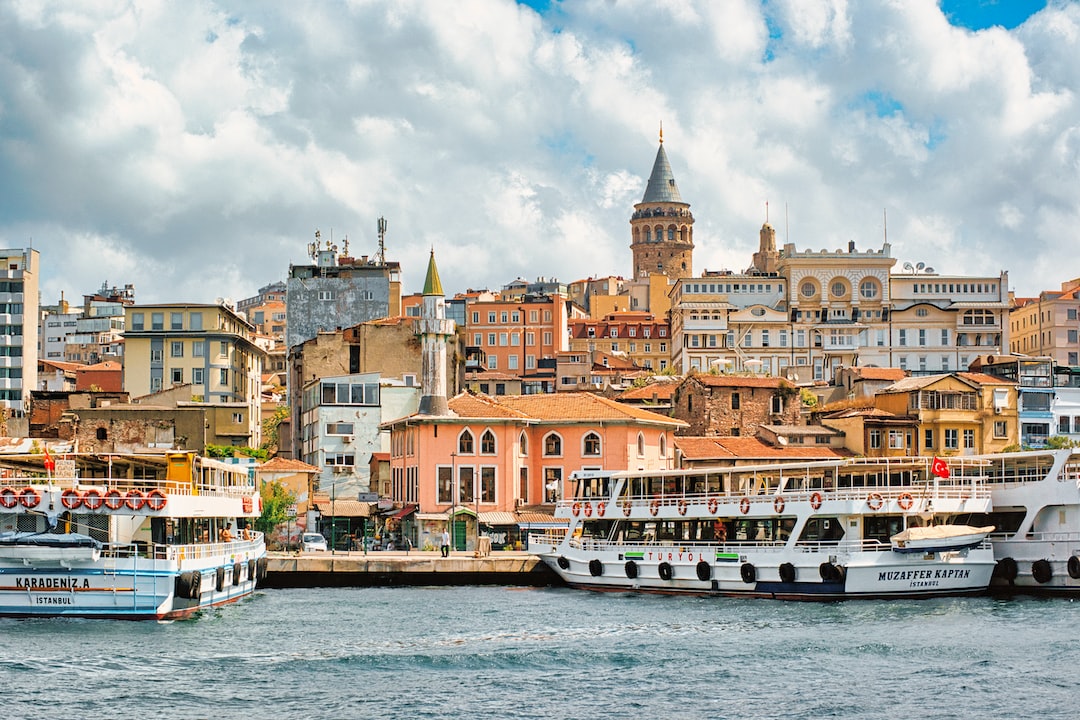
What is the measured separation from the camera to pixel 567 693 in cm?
3198

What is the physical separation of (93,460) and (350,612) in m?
8.34

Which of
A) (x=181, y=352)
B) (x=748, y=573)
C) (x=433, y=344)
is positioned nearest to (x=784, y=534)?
(x=748, y=573)

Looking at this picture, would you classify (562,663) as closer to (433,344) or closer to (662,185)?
(433,344)

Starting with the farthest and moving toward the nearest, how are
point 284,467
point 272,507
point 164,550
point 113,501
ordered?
1. point 284,467
2. point 272,507
3. point 164,550
4. point 113,501

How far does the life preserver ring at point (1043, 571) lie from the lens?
46.9 metres

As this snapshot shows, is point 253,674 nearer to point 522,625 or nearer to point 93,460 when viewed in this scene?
point 522,625

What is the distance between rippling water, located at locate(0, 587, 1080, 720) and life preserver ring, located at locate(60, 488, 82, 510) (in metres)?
3.54

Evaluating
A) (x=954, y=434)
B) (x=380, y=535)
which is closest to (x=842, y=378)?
(x=954, y=434)

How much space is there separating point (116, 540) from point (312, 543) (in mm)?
19269

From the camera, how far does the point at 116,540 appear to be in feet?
140

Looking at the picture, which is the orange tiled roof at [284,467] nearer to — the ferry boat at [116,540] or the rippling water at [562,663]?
the ferry boat at [116,540]

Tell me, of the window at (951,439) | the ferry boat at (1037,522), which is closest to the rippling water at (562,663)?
the ferry boat at (1037,522)

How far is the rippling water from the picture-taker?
30.4 metres

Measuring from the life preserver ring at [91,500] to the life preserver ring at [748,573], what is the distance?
727 inches
